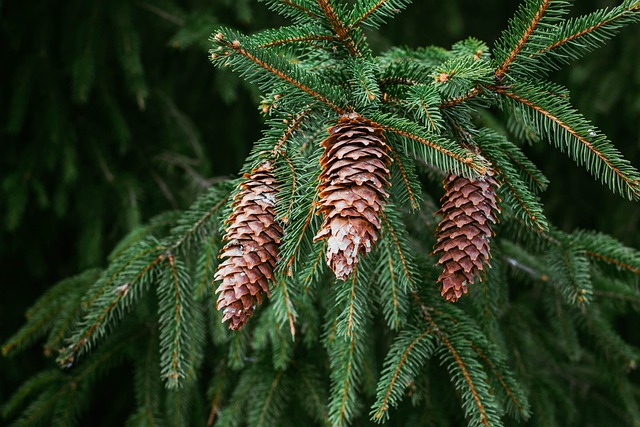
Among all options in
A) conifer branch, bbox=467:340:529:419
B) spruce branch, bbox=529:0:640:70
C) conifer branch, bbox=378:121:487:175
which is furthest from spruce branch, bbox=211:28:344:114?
conifer branch, bbox=467:340:529:419

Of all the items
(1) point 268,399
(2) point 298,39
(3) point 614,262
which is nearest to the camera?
(2) point 298,39

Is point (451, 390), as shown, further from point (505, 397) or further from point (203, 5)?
point (203, 5)

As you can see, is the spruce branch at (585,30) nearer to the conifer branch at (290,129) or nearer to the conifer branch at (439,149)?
the conifer branch at (439,149)

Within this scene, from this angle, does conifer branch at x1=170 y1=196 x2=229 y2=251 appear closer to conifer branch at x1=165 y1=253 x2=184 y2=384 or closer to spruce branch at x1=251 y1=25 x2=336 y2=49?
conifer branch at x1=165 y1=253 x2=184 y2=384

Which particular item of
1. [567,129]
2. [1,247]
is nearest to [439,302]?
[567,129]

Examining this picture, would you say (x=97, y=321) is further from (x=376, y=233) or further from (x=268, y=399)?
(x=376, y=233)

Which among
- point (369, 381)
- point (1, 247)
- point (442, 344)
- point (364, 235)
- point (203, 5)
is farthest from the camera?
point (203, 5)

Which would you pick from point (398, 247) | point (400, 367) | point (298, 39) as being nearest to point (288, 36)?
point (298, 39)

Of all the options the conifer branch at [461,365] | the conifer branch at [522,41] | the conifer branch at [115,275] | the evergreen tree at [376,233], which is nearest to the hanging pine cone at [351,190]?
the evergreen tree at [376,233]
